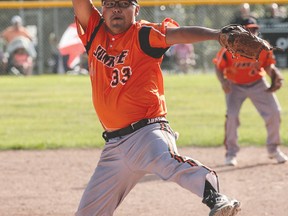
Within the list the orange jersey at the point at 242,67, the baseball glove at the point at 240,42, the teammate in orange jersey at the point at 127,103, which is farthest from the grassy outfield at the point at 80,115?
the baseball glove at the point at 240,42

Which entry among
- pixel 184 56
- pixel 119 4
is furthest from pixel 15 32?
pixel 119 4

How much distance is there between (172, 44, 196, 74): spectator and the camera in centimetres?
2522

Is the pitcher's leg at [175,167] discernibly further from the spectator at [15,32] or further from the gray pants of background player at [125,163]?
the spectator at [15,32]

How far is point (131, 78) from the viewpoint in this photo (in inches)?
215

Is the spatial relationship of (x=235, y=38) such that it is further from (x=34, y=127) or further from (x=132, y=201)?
(x=34, y=127)

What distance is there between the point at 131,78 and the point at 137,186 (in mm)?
3262

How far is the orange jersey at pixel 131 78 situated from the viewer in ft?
17.9

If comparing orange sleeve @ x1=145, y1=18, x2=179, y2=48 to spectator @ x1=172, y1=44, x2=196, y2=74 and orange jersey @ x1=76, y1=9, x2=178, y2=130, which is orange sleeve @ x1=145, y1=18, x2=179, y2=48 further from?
spectator @ x1=172, y1=44, x2=196, y2=74

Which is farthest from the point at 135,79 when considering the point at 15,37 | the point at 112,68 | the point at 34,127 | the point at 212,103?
the point at 15,37

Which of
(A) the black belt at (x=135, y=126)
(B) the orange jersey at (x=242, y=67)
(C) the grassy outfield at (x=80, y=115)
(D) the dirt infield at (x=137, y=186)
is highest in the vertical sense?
(A) the black belt at (x=135, y=126)

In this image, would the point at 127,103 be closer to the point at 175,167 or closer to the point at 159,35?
the point at 159,35

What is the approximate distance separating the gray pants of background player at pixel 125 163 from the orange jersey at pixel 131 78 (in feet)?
0.46

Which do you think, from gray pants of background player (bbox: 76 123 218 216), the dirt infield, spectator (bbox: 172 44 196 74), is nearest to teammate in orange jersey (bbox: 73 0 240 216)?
gray pants of background player (bbox: 76 123 218 216)

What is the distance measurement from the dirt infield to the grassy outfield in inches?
36.2
